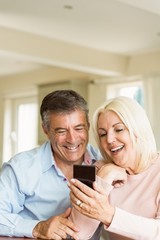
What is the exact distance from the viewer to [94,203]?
150 cm

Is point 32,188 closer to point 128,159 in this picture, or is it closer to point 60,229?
point 60,229

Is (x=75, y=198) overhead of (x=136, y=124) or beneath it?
beneath

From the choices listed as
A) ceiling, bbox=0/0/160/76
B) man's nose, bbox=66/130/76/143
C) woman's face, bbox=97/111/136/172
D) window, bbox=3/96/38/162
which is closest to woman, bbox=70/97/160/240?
woman's face, bbox=97/111/136/172

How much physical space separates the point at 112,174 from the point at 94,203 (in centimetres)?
19

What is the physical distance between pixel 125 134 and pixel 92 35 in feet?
12.8

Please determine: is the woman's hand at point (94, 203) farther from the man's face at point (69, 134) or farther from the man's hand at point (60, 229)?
the man's face at point (69, 134)

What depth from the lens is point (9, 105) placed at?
28.3 feet

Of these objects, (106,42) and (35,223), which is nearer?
(35,223)

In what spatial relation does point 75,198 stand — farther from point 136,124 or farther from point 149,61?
point 149,61

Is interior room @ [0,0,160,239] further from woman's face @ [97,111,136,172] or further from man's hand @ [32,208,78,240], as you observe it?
man's hand @ [32,208,78,240]

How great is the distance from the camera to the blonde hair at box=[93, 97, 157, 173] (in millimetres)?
1659

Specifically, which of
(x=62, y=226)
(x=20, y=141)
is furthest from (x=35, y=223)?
(x=20, y=141)

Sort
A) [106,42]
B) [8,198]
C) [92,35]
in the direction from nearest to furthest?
[8,198]
[92,35]
[106,42]

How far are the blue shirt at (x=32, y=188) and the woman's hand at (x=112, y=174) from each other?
0.26 m
